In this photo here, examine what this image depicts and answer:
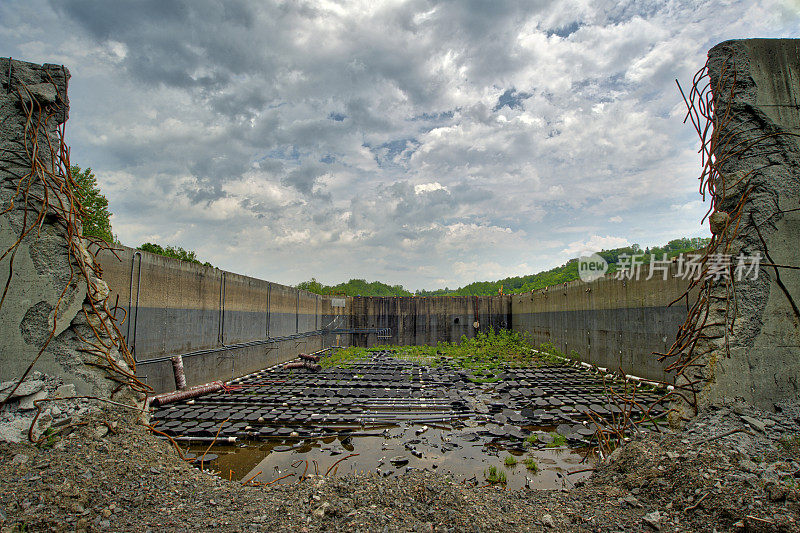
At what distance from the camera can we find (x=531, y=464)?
14.7 ft

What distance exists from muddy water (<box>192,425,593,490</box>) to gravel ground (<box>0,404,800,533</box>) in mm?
1555

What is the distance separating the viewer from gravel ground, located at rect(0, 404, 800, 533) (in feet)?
6.59

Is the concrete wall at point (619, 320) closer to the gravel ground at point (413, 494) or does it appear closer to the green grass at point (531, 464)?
the green grass at point (531, 464)

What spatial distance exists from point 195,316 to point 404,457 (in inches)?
246

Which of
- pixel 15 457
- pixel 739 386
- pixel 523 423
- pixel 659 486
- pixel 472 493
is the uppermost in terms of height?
pixel 739 386

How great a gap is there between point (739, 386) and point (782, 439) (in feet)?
1.30

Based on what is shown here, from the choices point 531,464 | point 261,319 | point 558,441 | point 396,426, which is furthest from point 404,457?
point 261,319

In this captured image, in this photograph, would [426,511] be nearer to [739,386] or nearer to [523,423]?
[739,386]

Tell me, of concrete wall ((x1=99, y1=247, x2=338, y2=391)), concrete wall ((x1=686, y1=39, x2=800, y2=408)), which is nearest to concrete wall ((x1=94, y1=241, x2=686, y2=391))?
concrete wall ((x1=99, y1=247, x2=338, y2=391))

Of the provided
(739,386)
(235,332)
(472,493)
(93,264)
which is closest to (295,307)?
(235,332)

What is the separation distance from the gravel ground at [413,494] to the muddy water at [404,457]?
155 centimetres

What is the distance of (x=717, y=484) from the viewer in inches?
84.3

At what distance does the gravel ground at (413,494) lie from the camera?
201cm

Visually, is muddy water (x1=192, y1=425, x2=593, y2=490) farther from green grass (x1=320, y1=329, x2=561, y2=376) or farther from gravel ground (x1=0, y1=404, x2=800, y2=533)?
green grass (x1=320, y1=329, x2=561, y2=376)
